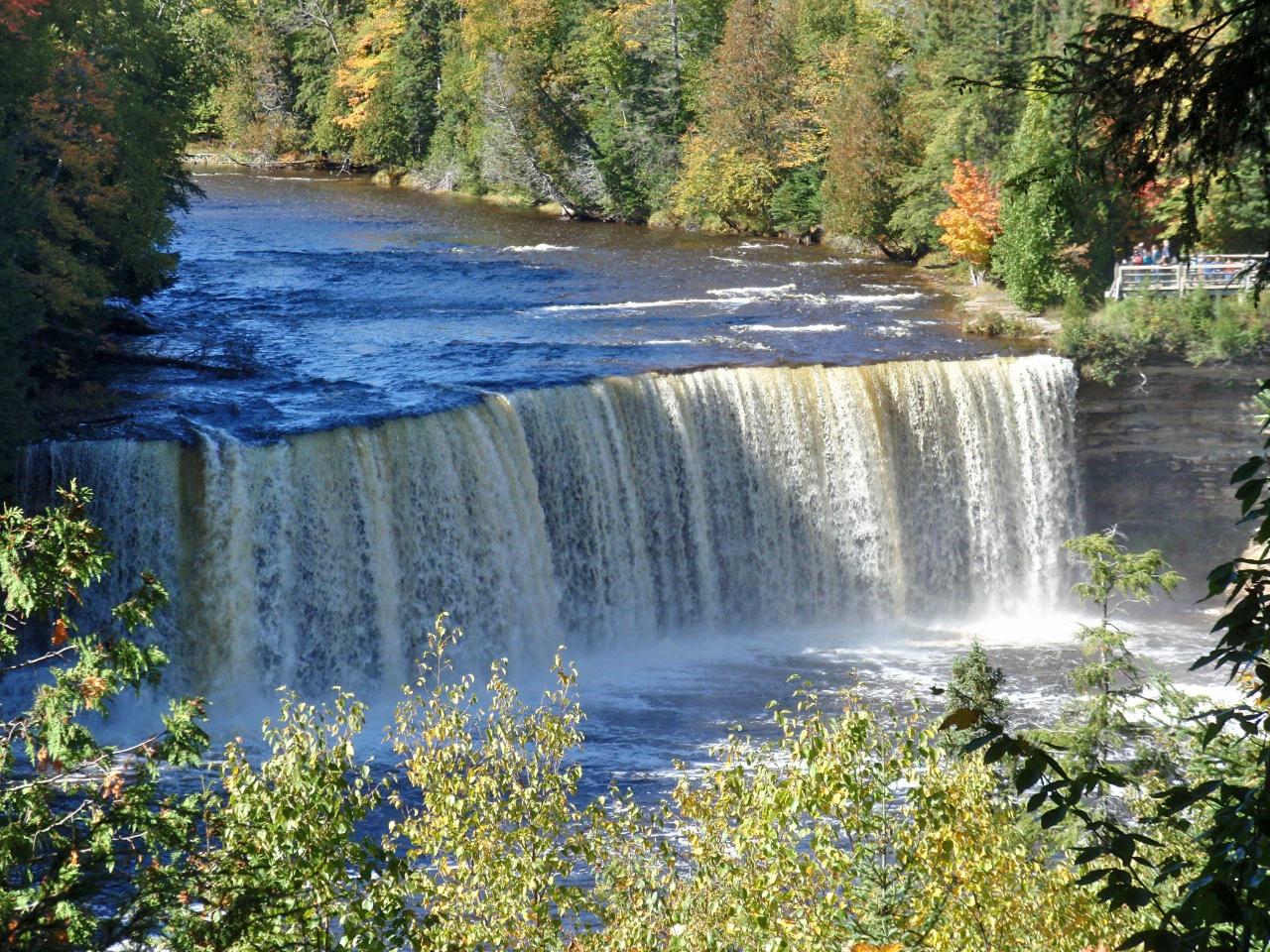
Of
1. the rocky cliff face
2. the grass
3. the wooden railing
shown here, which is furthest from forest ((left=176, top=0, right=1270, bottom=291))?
the rocky cliff face

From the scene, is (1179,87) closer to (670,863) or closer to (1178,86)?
(1178,86)

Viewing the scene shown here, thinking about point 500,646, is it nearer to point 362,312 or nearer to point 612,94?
point 362,312

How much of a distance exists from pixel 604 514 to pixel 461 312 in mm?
7737

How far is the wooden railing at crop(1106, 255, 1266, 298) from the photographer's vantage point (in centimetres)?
2358

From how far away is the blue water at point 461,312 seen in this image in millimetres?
19969

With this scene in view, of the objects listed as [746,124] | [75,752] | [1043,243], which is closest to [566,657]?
[1043,243]

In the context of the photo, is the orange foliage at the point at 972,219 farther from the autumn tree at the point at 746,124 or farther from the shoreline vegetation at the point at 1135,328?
the autumn tree at the point at 746,124

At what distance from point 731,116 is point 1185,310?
708 inches

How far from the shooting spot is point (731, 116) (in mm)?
38406

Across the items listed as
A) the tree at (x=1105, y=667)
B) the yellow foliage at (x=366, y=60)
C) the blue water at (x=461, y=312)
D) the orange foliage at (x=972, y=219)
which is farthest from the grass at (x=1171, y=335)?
the yellow foliage at (x=366, y=60)

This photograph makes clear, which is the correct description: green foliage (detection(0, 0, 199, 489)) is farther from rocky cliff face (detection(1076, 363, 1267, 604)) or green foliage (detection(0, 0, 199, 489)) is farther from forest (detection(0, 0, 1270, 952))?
rocky cliff face (detection(1076, 363, 1267, 604))

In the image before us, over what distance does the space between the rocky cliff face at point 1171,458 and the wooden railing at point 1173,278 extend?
2.08 m

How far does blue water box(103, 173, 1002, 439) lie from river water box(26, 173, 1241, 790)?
125mm

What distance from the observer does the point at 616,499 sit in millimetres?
19688
